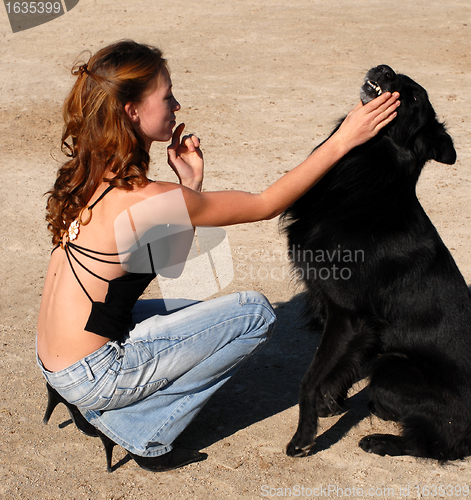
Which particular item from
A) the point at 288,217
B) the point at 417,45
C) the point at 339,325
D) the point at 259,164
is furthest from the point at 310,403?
the point at 417,45

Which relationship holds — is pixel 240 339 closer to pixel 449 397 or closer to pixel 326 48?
pixel 449 397

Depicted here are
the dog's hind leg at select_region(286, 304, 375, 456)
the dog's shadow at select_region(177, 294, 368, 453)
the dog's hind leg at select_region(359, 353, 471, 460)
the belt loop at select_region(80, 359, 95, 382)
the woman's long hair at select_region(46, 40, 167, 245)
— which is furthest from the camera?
the dog's shadow at select_region(177, 294, 368, 453)

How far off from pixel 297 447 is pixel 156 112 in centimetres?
159

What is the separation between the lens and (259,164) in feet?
18.1

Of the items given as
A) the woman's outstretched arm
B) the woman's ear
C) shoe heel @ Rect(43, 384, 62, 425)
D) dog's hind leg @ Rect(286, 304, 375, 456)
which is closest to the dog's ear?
the woman's outstretched arm

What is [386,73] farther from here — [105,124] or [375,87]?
[105,124]

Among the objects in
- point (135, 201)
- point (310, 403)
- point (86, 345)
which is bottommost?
point (310, 403)

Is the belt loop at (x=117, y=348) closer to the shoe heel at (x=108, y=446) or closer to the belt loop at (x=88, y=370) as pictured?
the belt loop at (x=88, y=370)

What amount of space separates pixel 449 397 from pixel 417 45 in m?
7.53

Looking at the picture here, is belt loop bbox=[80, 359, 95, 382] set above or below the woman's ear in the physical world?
below

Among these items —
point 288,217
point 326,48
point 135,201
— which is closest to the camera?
point 135,201

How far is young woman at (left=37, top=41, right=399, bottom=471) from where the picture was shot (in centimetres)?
212

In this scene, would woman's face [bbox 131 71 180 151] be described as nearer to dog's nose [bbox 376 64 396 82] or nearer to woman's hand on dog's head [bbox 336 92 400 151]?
woman's hand on dog's head [bbox 336 92 400 151]

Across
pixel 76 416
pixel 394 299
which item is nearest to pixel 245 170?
pixel 394 299
